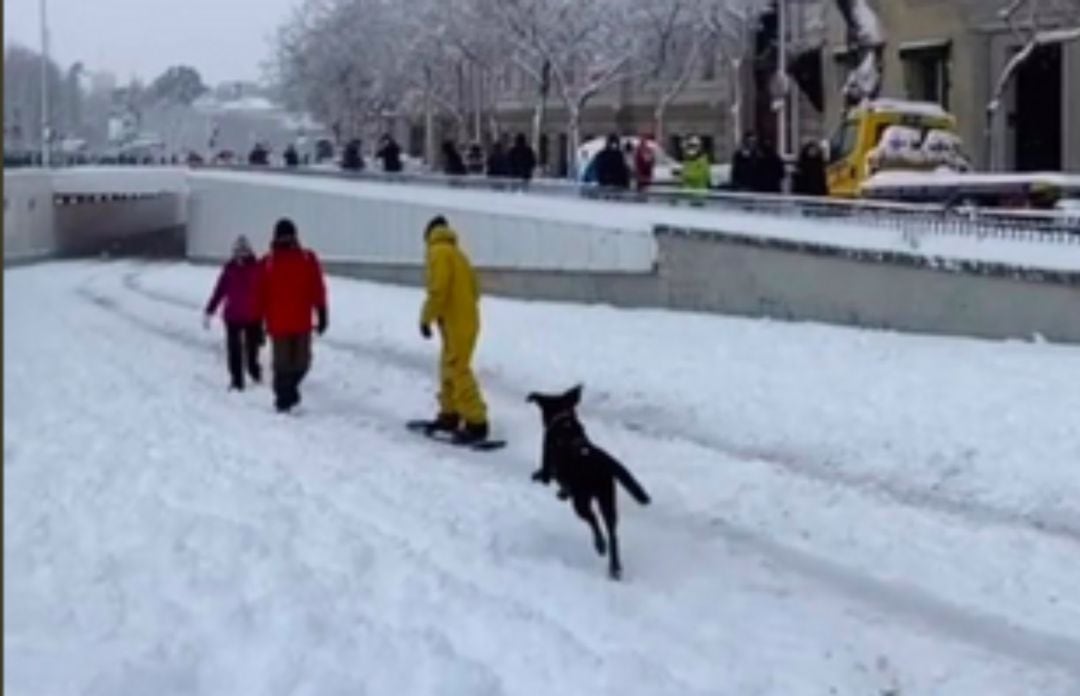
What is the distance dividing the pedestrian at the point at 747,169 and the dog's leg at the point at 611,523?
20.2 metres

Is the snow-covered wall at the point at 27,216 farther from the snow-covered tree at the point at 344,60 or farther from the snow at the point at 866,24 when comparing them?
the snow-covered tree at the point at 344,60

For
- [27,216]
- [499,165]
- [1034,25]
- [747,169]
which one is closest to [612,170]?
[747,169]

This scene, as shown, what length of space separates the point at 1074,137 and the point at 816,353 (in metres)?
24.5

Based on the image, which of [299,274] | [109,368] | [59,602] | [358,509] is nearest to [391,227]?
[109,368]

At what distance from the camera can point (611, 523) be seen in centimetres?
938

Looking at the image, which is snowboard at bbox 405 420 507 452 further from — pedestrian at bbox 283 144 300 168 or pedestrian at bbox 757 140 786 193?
pedestrian at bbox 283 144 300 168

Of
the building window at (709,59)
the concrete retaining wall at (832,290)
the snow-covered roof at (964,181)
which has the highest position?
the building window at (709,59)

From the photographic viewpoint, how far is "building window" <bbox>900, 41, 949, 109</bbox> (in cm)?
4588

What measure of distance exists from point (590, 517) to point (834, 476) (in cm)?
388

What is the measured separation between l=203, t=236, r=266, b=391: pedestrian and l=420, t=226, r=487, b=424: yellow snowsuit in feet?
13.2

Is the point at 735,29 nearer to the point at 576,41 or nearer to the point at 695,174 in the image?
the point at 576,41

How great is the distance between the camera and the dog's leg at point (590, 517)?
9.52 meters

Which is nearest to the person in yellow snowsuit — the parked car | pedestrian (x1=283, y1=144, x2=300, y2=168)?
the parked car

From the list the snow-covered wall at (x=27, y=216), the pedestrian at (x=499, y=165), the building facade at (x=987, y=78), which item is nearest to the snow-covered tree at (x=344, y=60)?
the building facade at (x=987, y=78)
